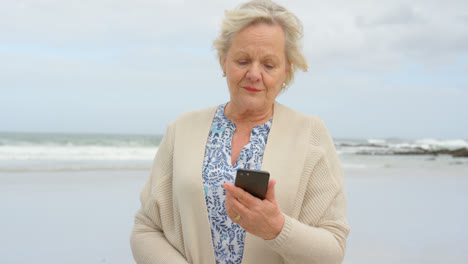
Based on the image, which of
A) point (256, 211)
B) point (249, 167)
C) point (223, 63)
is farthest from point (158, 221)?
point (223, 63)

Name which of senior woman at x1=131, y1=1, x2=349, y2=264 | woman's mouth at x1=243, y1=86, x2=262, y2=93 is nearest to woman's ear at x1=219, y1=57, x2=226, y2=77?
senior woman at x1=131, y1=1, x2=349, y2=264

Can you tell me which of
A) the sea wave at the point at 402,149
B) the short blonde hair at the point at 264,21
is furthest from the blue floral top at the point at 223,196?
the sea wave at the point at 402,149

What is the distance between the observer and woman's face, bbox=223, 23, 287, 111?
1577 mm

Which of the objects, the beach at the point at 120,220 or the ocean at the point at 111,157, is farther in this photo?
the ocean at the point at 111,157

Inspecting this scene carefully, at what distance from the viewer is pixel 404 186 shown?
8.53 meters

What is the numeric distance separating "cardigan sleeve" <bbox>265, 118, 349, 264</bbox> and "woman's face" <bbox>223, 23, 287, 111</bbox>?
0.78ft

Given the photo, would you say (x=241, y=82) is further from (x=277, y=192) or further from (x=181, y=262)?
(x=181, y=262)

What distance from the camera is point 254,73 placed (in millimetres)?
1579

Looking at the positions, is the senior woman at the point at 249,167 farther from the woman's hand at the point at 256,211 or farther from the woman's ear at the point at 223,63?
the woman's hand at the point at 256,211

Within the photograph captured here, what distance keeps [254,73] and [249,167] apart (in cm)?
35

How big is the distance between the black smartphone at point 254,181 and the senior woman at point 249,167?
0.23 m

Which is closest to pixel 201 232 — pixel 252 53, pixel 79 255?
pixel 252 53

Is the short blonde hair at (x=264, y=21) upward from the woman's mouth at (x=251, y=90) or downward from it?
upward

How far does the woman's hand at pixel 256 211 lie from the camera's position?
134 cm
